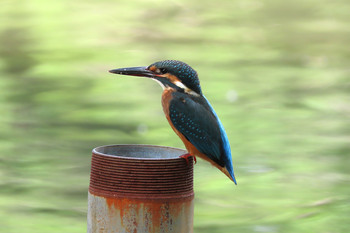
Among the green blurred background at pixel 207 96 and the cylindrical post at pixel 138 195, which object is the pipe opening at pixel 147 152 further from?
the green blurred background at pixel 207 96

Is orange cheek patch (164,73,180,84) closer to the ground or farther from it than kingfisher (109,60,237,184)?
A: farther from it

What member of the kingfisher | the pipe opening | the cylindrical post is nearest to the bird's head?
the kingfisher

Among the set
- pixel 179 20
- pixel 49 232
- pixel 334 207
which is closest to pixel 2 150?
pixel 49 232

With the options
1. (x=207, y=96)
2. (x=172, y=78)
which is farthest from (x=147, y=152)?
(x=207, y=96)

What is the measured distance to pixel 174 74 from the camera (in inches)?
144

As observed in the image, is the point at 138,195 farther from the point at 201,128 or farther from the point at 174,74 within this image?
the point at 174,74

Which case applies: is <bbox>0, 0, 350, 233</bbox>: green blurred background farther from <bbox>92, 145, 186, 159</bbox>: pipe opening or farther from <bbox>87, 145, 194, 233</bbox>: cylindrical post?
<bbox>87, 145, 194, 233</bbox>: cylindrical post

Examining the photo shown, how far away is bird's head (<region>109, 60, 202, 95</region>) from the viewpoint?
3.64 metres

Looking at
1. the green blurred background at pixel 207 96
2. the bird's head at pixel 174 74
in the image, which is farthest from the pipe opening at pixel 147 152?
the green blurred background at pixel 207 96

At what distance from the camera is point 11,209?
17.4 ft

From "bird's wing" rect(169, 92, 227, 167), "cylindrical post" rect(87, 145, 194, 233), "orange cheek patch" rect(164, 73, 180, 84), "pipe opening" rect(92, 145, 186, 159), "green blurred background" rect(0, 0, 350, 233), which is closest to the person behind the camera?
"cylindrical post" rect(87, 145, 194, 233)

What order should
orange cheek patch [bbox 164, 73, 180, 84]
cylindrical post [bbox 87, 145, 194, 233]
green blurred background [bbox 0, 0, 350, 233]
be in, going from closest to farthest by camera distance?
cylindrical post [bbox 87, 145, 194, 233]
orange cheek patch [bbox 164, 73, 180, 84]
green blurred background [bbox 0, 0, 350, 233]

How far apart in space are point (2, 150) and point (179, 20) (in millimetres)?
4975

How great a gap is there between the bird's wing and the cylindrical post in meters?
0.38
